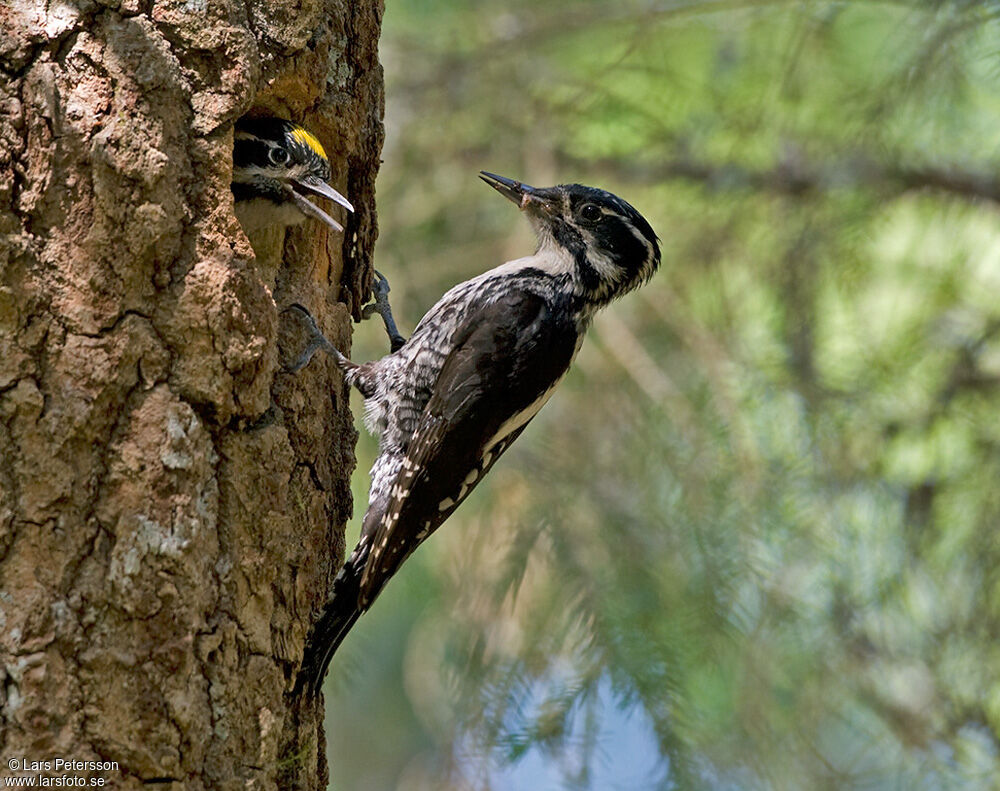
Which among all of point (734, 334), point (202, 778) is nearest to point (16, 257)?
point (202, 778)

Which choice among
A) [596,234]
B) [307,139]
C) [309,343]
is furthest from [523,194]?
[309,343]

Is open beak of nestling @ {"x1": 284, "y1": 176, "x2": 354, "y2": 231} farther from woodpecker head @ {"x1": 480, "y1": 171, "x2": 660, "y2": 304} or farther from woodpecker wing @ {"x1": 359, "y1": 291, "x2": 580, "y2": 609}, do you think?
woodpecker head @ {"x1": 480, "y1": 171, "x2": 660, "y2": 304}

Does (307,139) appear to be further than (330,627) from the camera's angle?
Yes

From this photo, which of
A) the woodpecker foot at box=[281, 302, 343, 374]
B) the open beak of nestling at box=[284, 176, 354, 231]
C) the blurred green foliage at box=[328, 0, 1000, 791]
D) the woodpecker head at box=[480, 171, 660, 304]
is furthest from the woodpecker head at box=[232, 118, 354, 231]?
the blurred green foliage at box=[328, 0, 1000, 791]

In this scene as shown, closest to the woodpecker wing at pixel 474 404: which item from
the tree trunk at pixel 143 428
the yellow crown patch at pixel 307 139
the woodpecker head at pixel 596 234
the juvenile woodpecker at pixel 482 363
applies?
the juvenile woodpecker at pixel 482 363

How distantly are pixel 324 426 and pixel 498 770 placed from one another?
1.53 metres

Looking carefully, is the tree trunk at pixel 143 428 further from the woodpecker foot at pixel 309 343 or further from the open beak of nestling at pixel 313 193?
the open beak of nestling at pixel 313 193

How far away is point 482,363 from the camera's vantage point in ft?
10.8

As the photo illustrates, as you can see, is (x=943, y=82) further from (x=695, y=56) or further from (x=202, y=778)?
(x=202, y=778)

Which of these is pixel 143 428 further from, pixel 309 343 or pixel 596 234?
pixel 596 234

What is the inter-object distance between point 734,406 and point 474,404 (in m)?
1.30

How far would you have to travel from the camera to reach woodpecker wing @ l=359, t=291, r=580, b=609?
3.12 m

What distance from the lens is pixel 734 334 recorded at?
4.45 meters

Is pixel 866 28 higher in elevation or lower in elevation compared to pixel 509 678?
higher
